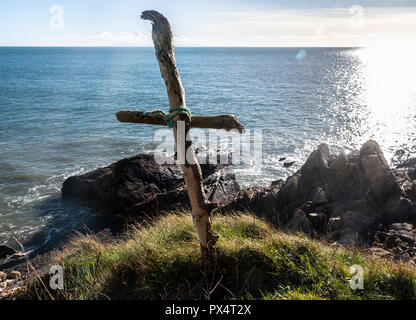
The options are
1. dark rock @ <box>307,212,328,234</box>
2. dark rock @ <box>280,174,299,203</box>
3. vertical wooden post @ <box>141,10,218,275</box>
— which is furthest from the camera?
dark rock @ <box>280,174,299,203</box>

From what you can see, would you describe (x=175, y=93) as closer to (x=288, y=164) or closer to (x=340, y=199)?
(x=340, y=199)

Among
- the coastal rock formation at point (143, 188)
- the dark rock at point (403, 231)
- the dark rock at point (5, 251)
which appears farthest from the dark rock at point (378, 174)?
the dark rock at point (5, 251)

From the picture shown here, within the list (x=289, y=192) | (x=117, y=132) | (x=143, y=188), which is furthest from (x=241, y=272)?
(x=117, y=132)

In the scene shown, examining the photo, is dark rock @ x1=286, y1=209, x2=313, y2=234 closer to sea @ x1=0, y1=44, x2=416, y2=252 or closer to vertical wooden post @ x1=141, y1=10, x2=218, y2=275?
vertical wooden post @ x1=141, y1=10, x2=218, y2=275

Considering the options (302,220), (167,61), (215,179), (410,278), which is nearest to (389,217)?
(302,220)

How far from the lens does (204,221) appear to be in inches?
201

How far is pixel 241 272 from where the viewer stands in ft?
17.8

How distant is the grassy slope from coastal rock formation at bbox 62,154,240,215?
6188 millimetres

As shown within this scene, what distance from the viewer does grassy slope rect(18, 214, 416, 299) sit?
4871 millimetres

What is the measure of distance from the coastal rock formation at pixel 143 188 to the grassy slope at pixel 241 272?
244 inches

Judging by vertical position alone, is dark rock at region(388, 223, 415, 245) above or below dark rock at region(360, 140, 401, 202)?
below

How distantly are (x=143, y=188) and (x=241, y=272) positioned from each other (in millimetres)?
8430

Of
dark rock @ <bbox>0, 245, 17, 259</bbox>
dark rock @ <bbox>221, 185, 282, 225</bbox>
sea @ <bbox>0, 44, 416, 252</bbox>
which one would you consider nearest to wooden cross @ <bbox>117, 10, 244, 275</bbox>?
sea @ <bbox>0, 44, 416, 252</bbox>

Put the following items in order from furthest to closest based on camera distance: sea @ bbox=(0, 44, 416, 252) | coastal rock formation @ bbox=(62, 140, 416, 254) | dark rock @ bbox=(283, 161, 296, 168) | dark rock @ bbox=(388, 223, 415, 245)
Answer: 1. dark rock @ bbox=(283, 161, 296, 168)
2. sea @ bbox=(0, 44, 416, 252)
3. coastal rock formation @ bbox=(62, 140, 416, 254)
4. dark rock @ bbox=(388, 223, 415, 245)
